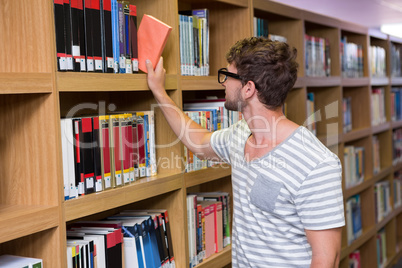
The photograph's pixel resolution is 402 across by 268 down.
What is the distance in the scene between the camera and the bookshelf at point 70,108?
1.43 metres

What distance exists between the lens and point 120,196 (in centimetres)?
171

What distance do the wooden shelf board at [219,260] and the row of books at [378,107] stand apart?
240cm

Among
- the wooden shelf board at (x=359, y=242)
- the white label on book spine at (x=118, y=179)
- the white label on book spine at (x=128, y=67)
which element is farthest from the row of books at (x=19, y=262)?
the wooden shelf board at (x=359, y=242)

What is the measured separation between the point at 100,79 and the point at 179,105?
448mm

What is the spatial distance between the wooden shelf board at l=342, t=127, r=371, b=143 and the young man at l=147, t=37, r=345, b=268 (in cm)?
200

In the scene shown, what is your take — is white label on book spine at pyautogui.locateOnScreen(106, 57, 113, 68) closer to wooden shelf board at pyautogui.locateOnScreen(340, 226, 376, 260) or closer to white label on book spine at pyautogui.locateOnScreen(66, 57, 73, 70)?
white label on book spine at pyautogui.locateOnScreen(66, 57, 73, 70)

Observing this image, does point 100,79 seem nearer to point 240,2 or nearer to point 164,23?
point 164,23

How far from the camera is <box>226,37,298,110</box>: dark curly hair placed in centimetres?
166

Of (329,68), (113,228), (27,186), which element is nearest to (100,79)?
(27,186)

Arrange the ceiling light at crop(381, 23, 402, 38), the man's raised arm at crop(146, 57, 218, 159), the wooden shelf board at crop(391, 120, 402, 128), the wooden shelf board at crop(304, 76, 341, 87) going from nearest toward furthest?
the man's raised arm at crop(146, 57, 218, 159) → the wooden shelf board at crop(304, 76, 341, 87) → the wooden shelf board at crop(391, 120, 402, 128) → the ceiling light at crop(381, 23, 402, 38)

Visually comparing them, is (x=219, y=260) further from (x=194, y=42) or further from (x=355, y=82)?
(x=355, y=82)

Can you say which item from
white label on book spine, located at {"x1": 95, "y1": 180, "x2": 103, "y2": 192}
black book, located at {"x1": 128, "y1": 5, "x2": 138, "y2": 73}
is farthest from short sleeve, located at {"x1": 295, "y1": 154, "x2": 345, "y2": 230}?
black book, located at {"x1": 128, "y1": 5, "x2": 138, "y2": 73}

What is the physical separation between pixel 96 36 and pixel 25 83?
1.13 feet

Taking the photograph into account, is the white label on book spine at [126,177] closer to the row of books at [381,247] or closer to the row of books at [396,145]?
the row of books at [381,247]
